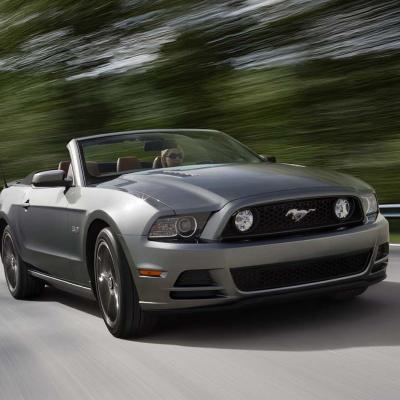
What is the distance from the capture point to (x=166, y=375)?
4441 mm

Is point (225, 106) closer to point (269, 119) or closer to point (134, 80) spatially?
point (269, 119)

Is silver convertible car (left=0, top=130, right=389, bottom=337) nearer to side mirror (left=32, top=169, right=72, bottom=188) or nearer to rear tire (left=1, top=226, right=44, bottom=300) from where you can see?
side mirror (left=32, top=169, right=72, bottom=188)

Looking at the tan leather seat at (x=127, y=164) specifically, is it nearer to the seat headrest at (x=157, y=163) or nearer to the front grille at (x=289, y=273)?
the seat headrest at (x=157, y=163)

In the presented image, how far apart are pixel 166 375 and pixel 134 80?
29.0 m

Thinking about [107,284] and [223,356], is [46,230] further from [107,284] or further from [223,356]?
[223,356]

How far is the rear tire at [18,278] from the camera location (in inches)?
301

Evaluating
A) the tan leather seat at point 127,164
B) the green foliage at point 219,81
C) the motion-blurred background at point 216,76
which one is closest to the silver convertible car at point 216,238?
the tan leather seat at point 127,164

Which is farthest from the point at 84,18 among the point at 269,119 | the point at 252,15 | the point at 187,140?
the point at 187,140

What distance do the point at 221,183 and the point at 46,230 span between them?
1.86 m

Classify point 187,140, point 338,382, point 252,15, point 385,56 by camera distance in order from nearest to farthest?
point 338,382 < point 187,140 < point 385,56 < point 252,15

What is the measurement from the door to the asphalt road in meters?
0.43

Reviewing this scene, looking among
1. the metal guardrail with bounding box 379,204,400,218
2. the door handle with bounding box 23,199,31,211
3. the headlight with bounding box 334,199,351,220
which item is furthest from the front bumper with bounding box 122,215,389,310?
the metal guardrail with bounding box 379,204,400,218

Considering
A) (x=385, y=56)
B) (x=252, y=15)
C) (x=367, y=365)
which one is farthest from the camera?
(x=252, y=15)

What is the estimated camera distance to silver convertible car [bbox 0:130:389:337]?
503 cm
